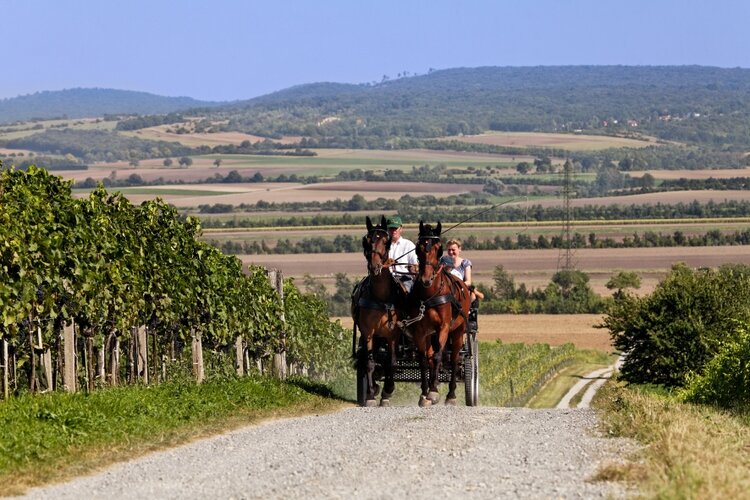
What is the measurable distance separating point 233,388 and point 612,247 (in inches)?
4216

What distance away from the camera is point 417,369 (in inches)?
Result: 817

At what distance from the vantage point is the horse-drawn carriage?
1900 centimetres

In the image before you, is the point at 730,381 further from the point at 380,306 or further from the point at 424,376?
the point at 380,306

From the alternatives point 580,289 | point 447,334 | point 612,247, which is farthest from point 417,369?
point 612,247

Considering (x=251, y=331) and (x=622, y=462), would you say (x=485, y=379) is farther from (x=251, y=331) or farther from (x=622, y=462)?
(x=622, y=462)

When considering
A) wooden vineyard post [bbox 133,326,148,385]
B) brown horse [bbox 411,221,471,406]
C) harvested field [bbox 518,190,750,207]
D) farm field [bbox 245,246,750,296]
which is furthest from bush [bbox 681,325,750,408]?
harvested field [bbox 518,190,750,207]

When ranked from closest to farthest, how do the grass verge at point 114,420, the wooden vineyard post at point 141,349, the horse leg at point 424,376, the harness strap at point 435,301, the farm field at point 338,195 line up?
the grass verge at point 114,420 < the harness strap at point 435,301 < the horse leg at point 424,376 < the wooden vineyard post at point 141,349 < the farm field at point 338,195

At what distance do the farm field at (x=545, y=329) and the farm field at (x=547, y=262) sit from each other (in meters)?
5.74

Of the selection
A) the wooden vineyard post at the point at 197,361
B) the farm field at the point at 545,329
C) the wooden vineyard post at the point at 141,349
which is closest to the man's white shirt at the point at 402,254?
the wooden vineyard post at the point at 141,349

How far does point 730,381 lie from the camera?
24672 millimetres

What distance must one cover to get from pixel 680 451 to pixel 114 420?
21.3 feet

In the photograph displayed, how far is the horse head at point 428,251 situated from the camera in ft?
61.9

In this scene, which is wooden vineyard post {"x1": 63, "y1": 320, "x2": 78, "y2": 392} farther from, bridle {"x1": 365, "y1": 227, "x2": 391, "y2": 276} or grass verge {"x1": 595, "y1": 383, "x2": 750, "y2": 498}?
grass verge {"x1": 595, "y1": 383, "x2": 750, "y2": 498}

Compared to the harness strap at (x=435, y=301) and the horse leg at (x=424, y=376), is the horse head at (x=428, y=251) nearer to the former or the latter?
the harness strap at (x=435, y=301)
